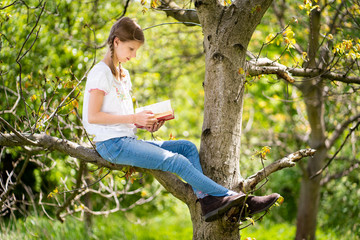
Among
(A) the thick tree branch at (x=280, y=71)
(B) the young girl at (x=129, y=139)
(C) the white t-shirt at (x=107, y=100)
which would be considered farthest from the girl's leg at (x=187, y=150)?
(A) the thick tree branch at (x=280, y=71)

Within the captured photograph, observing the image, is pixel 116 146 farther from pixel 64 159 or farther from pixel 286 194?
pixel 286 194

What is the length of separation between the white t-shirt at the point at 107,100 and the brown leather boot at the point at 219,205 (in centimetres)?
67

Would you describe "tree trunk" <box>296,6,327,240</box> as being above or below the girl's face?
below

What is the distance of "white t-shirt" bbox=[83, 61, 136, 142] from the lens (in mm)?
2423

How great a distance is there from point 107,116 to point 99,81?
21 centimetres

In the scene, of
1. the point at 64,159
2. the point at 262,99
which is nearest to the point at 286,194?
the point at 262,99

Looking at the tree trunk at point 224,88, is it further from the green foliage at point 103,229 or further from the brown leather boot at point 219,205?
the green foliage at point 103,229

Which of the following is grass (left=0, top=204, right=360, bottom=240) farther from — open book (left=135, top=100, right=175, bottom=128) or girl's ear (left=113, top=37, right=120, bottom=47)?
girl's ear (left=113, top=37, right=120, bottom=47)

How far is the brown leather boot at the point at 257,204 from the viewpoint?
7.33ft

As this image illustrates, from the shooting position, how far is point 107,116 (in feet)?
7.83

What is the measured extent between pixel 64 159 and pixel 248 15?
9.67ft

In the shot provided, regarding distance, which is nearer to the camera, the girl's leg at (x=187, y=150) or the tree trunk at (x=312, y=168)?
the girl's leg at (x=187, y=150)

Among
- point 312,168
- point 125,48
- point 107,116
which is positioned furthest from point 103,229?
point 125,48

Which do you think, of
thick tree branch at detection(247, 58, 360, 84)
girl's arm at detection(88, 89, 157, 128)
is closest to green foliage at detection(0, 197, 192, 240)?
girl's arm at detection(88, 89, 157, 128)
